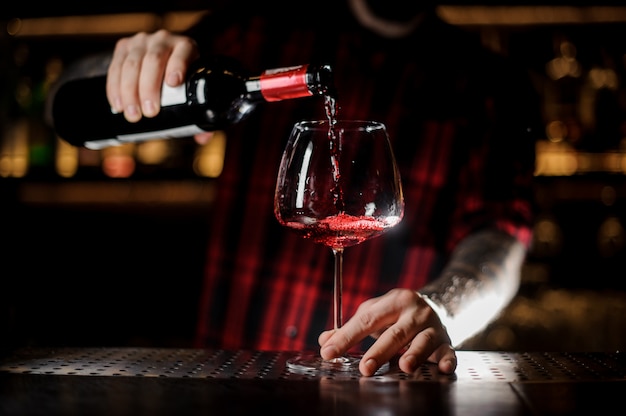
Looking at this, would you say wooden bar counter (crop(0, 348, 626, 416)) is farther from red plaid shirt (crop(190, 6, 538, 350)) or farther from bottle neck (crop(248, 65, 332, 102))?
red plaid shirt (crop(190, 6, 538, 350))

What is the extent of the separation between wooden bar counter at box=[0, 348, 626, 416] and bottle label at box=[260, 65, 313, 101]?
0.34 meters

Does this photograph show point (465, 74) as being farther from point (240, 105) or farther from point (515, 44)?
point (515, 44)

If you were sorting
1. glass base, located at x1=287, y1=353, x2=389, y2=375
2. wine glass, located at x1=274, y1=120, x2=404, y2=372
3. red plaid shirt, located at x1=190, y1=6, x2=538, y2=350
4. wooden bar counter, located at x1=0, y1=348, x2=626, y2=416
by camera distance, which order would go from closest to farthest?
wooden bar counter, located at x1=0, y1=348, x2=626, y2=416 → glass base, located at x1=287, y1=353, x2=389, y2=375 → wine glass, located at x1=274, y1=120, x2=404, y2=372 → red plaid shirt, located at x1=190, y1=6, x2=538, y2=350

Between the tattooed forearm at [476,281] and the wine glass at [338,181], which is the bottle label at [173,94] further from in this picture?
the tattooed forearm at [476,281]

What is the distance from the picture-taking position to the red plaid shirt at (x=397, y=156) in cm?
179

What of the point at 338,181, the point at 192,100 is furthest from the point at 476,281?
the point at 192,100

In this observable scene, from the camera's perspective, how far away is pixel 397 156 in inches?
71.4

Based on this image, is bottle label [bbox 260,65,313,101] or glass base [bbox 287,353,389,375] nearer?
glass base [bbox 287,353,389,375]

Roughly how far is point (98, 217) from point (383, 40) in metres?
1.63

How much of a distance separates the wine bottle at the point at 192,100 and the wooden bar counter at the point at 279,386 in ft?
1.17

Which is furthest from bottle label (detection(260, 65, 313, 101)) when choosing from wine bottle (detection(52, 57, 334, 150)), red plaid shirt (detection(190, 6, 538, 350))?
red plaid shirt (detection(190, 6, 538, 350))

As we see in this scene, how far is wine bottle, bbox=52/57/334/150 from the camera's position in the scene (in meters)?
1.05

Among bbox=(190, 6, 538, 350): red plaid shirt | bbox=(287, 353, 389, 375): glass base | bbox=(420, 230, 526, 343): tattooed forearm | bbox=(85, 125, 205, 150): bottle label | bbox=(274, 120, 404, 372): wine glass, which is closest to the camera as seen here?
bbox=(287, 353, 389, 375): glass base

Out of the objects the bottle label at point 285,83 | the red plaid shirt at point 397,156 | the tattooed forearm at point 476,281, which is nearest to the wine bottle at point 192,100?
the bottle label at point 285,83
